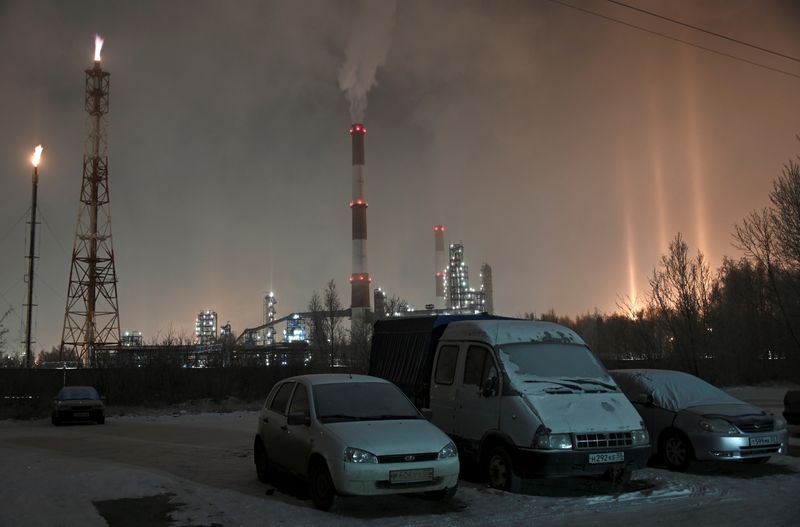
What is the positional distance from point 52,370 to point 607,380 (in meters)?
28.6

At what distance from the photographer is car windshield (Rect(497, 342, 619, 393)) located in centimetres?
905

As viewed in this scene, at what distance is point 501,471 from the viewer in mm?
8797

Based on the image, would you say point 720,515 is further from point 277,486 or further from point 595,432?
point 277,486

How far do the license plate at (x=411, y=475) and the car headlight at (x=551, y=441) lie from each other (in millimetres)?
1560

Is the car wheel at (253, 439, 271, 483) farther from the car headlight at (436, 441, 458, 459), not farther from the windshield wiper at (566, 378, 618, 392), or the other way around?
the windshield wiper at (566, 378, 618, 392)

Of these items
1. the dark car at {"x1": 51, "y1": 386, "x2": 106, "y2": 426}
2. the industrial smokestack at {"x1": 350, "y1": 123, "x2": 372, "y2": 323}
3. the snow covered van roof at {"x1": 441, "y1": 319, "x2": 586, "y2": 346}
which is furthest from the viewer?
the industrial smokestack at {"x1": 350, "y1": 123, "x2": 372, "y2": 323}

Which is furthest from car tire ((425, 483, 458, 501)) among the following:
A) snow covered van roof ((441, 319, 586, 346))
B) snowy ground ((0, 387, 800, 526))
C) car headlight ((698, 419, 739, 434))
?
car headlight ((698, 419, 739, 434))

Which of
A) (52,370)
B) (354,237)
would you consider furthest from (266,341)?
(52,370)

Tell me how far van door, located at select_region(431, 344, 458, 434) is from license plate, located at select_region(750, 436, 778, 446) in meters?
4.60

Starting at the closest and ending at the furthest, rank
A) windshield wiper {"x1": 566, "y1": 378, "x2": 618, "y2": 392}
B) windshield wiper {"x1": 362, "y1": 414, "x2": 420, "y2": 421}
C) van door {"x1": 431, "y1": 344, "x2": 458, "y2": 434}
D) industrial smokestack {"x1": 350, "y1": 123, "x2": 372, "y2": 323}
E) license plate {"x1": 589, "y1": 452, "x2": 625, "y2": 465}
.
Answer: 1. license plate {"x1": 589, "y1": 452, "x2": 625, "y2": 465}
2. windshield wiper {"x1": 362, "y1": 414, "x2": 420, "y2": 421}
3. windshield wiper {"x1": 566, "y1": 378, "x2": 618, "y2": 392}
4. van door {"x1": 431, "y1": 344, "x2": 458, "y2": 434}
5. industrial smokestack {"x1": 350, "y1": 123, "x2": 372, "y2": 323}

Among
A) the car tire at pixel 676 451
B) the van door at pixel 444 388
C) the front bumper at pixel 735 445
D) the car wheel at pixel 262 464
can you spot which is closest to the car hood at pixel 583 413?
the van door at pixel 444 388

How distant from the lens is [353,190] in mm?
84312

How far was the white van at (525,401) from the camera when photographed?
327 inches

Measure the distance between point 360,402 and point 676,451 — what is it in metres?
5.41
